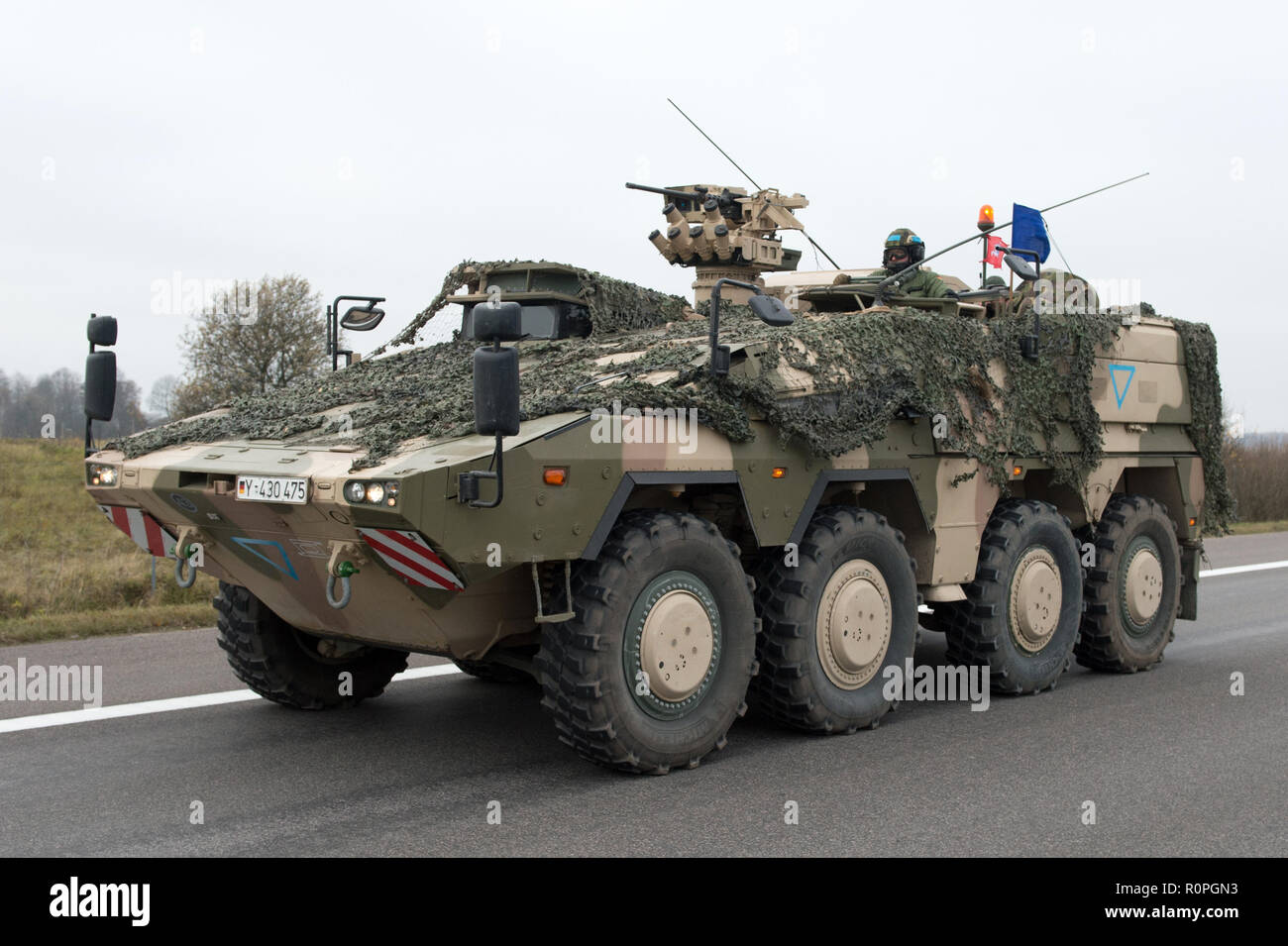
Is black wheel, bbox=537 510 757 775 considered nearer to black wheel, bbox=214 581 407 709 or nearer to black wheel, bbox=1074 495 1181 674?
black wheel, bbox=214 581 407 709

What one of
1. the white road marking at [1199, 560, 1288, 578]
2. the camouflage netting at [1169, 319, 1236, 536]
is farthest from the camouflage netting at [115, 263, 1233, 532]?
the white road marking at [1199, 560, 1288, 578]

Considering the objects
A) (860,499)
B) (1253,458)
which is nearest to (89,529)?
(860,499)

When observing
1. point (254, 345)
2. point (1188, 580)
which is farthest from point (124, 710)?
point (254, 345)

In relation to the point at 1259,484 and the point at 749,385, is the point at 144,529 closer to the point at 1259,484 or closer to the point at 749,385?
the point at 749,385

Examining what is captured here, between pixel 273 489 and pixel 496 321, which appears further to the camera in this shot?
pixel 273 489

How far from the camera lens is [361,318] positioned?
828 cm

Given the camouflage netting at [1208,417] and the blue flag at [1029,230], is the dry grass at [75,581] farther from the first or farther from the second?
the camouflage netting at [1208,417]

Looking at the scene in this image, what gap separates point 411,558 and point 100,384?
7.07 feet

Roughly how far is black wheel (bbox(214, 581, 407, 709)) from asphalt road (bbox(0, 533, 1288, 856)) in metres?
0.15

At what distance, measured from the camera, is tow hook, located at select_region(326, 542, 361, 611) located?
558 cm

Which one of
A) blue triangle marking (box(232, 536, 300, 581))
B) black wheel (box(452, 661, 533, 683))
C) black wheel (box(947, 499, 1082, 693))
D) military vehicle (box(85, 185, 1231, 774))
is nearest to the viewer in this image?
military vehicle (box(85, 185, 1231, 774))
